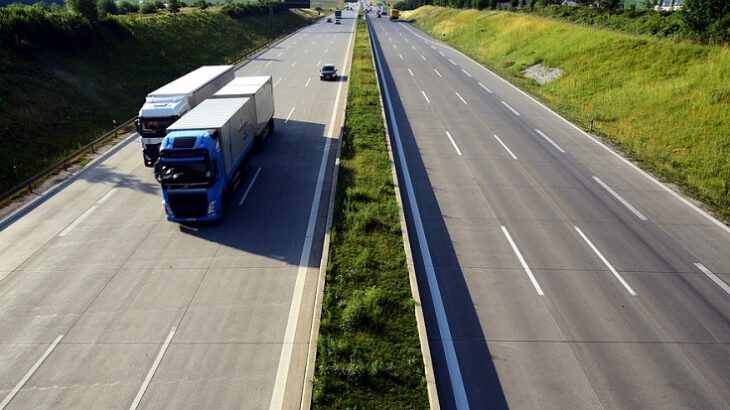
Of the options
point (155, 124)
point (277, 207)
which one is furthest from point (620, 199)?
point (155, 124)


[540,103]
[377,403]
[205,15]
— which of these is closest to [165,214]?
[377,403]

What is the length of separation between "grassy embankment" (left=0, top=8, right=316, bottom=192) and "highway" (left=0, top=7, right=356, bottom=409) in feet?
18.8

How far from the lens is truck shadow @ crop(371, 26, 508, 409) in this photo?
10.2 meters

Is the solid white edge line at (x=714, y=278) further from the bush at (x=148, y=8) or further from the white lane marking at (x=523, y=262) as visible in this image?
the bush at (x=148, y=8)

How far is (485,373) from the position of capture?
10.7m

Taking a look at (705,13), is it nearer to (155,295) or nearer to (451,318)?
(451,318)

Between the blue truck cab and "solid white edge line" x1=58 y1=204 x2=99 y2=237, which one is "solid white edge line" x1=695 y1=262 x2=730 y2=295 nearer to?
the blue truck cab

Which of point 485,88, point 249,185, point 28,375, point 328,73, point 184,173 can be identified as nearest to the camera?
point 28,375

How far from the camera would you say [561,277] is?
46.8 feet

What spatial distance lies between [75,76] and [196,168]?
84.9ft

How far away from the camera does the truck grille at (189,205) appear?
16.5 meters

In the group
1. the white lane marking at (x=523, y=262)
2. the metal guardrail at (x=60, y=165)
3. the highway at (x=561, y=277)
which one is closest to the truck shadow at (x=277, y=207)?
the highway at (x=561, y=277)

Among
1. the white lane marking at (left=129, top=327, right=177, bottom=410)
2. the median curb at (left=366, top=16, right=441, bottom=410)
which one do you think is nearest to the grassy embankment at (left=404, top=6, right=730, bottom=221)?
the median curb at (left=366, top=16, right=441, bottom=410)

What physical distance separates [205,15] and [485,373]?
235 feet
